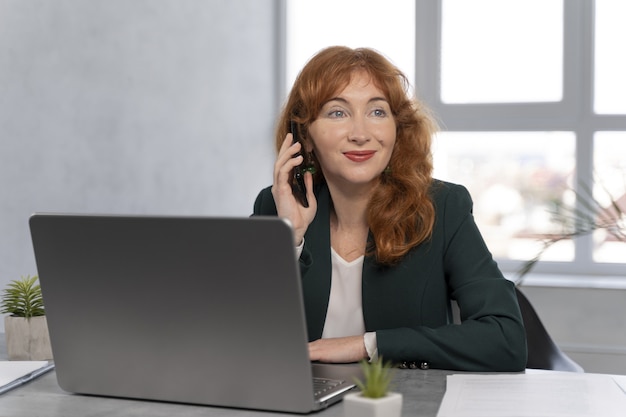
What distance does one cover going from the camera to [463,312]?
78.9 inches

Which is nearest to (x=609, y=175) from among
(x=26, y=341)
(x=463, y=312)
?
(x=463, y=312)

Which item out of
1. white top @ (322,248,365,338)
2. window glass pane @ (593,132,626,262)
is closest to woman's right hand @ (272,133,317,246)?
white top @ (322,248,365,338)

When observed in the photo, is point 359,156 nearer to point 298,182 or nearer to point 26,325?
point 298,182

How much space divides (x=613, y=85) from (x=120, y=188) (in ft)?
7.95

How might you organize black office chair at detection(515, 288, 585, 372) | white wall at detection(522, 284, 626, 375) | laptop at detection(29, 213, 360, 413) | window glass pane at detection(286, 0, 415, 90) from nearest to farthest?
laptop at detection(29, 213, 360, 413) → black office chair at detection(515, 288, 585, 372) → white wall at detection(522, 284, 626, 375) → window glass pane at detection(286, 0, 415, 90)

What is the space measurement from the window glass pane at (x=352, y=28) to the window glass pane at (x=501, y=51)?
0.20 metres

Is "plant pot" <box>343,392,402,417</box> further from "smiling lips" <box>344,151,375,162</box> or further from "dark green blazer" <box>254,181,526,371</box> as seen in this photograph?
"smiling lips" <box>344,151,375,162</box>

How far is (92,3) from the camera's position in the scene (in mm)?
3691

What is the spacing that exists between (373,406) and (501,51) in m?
3.64

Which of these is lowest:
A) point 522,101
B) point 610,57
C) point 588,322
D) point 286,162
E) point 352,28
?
point 588,322

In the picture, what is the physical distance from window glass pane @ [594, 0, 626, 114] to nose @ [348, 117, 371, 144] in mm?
2598

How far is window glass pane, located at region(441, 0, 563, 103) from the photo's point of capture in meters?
4.48

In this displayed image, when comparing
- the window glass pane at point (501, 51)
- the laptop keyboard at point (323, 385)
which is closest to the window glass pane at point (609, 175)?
the window glass pane at point (501, 51)

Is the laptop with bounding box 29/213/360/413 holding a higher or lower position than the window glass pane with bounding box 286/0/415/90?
lower
